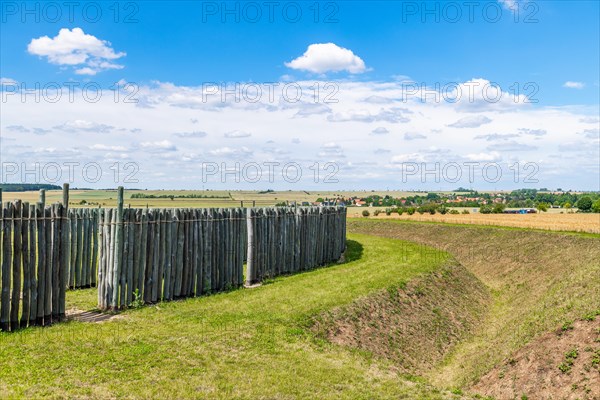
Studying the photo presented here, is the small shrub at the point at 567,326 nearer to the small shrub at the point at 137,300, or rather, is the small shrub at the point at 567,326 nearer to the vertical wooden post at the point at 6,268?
the small shrub at the point at 137,300

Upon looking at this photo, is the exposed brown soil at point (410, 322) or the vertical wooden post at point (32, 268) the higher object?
the vertical wooden post at point (32, 268)

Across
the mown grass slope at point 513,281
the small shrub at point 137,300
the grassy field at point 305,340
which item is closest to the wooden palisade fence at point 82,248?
the grassy field at point 305,340

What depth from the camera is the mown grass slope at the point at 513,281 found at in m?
11.9

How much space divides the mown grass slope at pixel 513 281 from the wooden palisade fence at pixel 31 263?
780 cm

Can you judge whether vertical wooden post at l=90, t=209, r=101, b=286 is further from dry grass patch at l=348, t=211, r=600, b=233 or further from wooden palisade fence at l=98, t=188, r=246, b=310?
dry grass patch at l=348, t=211, r=600, b=233

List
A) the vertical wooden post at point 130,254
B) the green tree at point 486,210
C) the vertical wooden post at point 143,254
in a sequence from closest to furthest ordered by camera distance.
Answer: the vertical wooden post at point 130,254, the vertical wooden post at point 143,254, the green tree at point 486,210

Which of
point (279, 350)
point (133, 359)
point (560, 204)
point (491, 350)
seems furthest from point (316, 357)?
point (560, 204)

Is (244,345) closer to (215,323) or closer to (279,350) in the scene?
(279,350)

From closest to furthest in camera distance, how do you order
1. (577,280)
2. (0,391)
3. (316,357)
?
1. (0,391)
2. (316,357)
3. (577,280)

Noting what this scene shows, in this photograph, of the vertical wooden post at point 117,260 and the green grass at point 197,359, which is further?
the vertical wooden post at point 117,260

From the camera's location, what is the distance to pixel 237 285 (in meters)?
14.5

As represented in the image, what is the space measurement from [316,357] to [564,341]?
5.55 metres

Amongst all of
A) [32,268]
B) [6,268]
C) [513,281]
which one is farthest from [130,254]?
[513,281]

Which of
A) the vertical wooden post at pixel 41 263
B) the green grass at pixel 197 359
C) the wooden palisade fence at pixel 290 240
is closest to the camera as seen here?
the green grass at pixel 197 359
